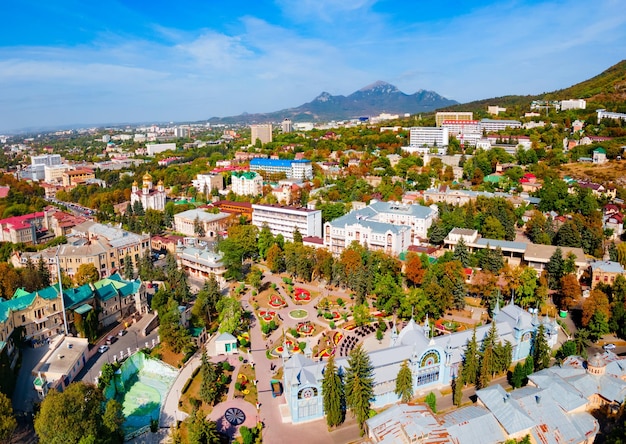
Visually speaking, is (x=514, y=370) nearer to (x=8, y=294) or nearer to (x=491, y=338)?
(x=491, y=338)

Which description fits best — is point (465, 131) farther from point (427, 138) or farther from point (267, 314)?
point (267, 314)

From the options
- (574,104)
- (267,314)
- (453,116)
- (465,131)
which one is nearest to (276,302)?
(267,314)

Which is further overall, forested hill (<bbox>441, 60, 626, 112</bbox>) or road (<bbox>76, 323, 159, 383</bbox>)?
forested hill (<bbox>441, 60, 626, 112</bbox>)

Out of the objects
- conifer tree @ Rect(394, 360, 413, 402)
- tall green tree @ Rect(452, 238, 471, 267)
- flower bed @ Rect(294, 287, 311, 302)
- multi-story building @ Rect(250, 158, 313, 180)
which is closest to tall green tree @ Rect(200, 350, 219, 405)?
conifer tree @ Rect(394, 360, 413, 402)

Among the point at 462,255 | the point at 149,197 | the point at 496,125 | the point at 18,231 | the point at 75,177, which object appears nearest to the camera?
the point at 462,255

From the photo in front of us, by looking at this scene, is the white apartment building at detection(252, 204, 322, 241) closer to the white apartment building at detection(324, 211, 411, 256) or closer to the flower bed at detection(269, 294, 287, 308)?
the white apartment building at detection(324, 211, 411, 256)

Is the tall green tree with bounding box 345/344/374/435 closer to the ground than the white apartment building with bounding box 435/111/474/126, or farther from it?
closer to the ground
